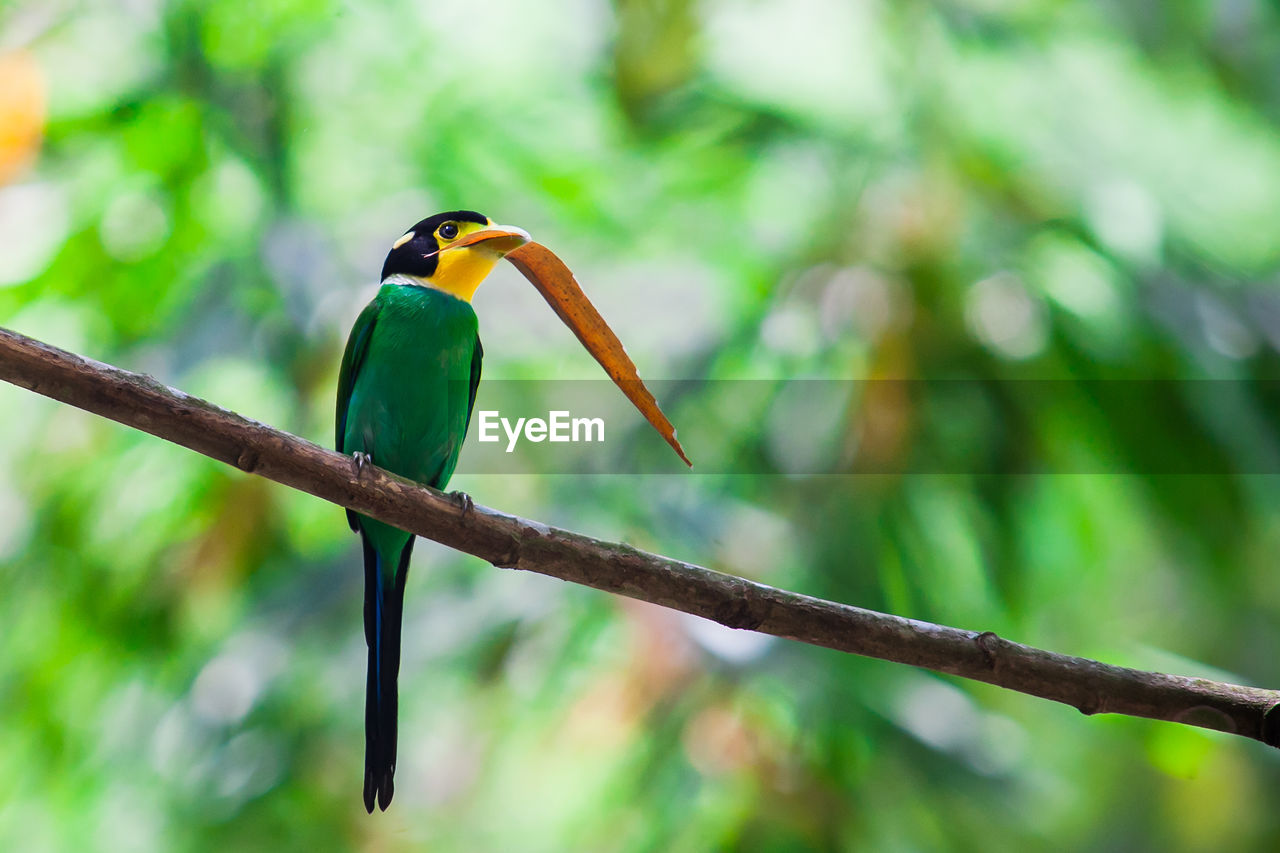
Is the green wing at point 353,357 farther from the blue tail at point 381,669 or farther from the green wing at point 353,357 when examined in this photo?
the blue tail at point 381,669

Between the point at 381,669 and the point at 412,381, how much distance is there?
0.62 m

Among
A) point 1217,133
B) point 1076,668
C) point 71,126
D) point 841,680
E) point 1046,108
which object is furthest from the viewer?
point 1217,133

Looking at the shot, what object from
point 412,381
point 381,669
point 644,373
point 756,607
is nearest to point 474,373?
point 412,381

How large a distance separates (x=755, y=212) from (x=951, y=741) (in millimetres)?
1876

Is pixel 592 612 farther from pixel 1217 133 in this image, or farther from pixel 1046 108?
pixel 1217 133

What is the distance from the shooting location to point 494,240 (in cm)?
197

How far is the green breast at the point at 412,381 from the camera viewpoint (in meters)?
2.19

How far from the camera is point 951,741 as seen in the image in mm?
2887

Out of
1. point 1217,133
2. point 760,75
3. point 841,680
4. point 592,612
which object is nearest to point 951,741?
point 841,680

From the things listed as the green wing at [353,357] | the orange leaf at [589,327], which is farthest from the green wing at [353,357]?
the orange leaf at [589,327]

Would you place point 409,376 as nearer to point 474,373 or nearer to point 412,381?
point 412,381

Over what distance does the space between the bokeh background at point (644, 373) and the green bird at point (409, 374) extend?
2.35ft

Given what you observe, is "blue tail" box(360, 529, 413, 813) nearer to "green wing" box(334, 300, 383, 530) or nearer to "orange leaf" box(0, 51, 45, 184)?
"green wing" box(334, 300, 383, 530)

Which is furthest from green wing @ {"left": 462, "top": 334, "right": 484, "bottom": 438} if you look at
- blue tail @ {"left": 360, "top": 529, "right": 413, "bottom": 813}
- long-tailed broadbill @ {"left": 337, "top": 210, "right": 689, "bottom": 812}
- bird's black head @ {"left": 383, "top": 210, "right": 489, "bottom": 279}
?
blue tail @ {"left": 360, "top": 529, "right": 413, "bottom": 813}
